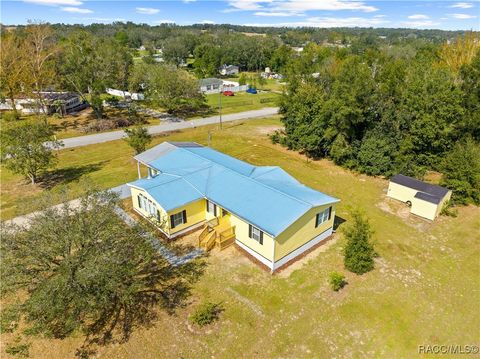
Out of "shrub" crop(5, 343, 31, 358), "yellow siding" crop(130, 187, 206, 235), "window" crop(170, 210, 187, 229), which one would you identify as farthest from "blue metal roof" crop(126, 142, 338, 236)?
"shrub" crop(5, 343, 31, 358)

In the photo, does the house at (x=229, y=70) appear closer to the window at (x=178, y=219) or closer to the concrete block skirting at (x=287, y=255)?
the window at (x=178, y=219)

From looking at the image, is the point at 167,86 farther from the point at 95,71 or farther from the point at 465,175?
the point at 465,175

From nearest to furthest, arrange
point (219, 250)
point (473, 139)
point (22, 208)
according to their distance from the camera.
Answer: point (22, 208), point (219, 250), point (473, 139)

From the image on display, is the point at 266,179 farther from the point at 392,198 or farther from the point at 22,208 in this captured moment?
the point at 22,208

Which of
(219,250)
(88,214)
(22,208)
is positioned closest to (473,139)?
(219,250)

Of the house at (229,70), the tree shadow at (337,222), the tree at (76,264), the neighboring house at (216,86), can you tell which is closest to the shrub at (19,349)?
the tree at (76,264)

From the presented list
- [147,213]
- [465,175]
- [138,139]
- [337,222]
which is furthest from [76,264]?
[465,175]

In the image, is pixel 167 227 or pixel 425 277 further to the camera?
pixel 167 227
